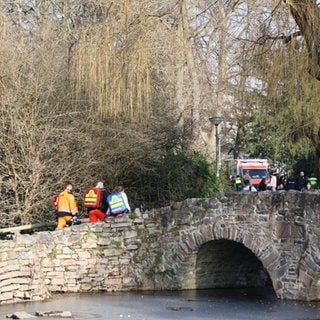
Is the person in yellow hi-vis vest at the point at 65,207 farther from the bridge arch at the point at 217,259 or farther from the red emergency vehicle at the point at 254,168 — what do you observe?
the red emergency vehicle at the point at 254,168

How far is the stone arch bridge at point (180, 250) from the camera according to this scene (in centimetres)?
1802

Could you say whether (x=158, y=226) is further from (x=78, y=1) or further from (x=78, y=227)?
(x=78, y=1)

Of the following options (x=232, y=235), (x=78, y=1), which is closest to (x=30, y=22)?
(x=78, y=1)

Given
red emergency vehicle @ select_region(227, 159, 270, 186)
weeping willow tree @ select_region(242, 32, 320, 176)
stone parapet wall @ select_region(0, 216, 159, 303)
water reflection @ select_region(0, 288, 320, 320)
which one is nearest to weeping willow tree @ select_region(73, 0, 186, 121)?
weeping willow tree @ select_region(242, 32, 320, 176)

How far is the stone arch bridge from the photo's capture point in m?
18.0

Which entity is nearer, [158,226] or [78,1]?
[158,226]

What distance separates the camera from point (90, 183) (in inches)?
882

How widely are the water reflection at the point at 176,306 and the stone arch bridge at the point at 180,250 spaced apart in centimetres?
55

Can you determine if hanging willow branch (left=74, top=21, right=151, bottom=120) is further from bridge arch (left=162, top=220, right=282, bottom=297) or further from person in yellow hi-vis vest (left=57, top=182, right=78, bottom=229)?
bridge arch (left=162, top=220, right=282, bottom=297)

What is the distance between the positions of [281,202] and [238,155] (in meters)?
26.6

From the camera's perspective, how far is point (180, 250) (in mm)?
20000

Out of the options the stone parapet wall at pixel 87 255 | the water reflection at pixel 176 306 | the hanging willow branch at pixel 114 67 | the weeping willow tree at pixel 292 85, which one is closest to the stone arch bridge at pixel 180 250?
the stone parapet wall at pixel 87 255

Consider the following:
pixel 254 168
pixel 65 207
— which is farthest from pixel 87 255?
pixel 254 168

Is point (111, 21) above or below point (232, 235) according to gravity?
above
